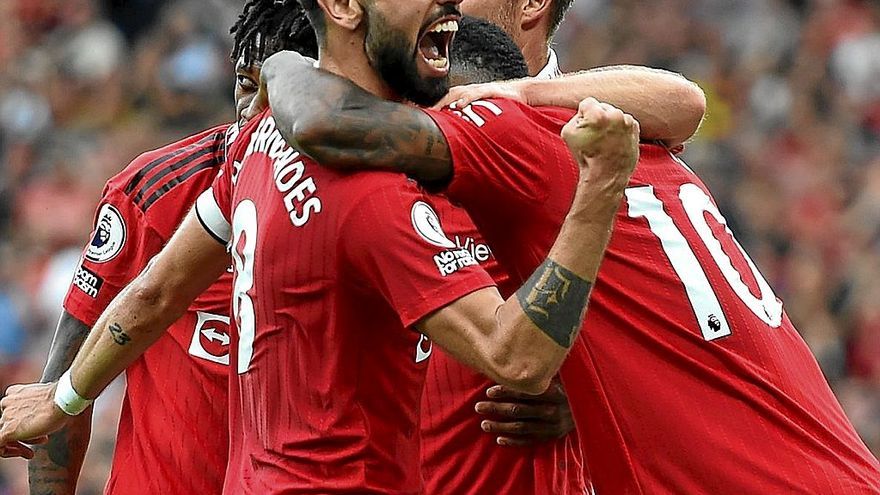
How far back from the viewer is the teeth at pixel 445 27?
3953 mm

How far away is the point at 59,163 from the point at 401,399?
9.57 meters

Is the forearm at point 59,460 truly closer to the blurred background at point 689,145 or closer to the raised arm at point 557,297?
the raised arm at point 557,297

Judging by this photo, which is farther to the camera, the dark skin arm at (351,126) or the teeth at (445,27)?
the teeth at (445,27)

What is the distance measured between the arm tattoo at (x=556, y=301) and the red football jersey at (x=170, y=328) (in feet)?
5.74

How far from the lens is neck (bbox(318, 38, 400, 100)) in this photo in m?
3.98

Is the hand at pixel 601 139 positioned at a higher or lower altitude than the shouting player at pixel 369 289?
higher

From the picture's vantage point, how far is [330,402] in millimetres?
3830

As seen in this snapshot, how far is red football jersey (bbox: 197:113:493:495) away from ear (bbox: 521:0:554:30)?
151 centimetres

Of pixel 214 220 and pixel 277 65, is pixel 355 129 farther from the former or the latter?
pixel 214 220

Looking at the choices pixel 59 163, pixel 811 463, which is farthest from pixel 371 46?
pixel 59 163

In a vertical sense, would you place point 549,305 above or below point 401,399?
above

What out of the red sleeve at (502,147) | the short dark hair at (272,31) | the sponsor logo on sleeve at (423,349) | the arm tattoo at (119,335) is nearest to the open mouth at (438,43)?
the red sleeve at (502,147)

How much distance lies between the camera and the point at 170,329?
5227mm

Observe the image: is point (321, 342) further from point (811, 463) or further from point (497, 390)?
point (811, 463)
